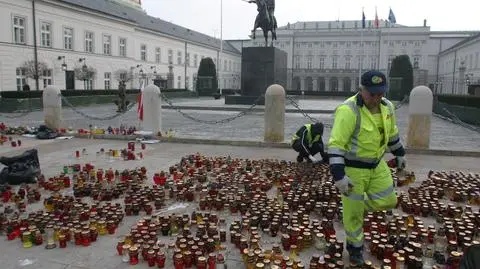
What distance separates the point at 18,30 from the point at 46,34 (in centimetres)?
308

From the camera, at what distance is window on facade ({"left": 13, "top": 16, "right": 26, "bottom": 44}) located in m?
33.0

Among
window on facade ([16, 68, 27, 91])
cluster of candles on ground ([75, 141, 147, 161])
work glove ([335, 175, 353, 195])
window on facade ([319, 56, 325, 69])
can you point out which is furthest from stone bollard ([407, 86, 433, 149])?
window on facade ([319, 56, 325, 69])

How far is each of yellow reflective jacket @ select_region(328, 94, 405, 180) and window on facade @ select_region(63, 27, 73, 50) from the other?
39.9 meters

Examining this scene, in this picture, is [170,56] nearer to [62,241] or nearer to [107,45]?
[107,45]

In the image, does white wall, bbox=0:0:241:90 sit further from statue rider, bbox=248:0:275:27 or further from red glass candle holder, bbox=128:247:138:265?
red glass candle holder, bbox=128:247:138:265

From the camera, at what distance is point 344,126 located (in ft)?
11.7

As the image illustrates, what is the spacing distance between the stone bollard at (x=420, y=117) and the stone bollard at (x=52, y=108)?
10.5m

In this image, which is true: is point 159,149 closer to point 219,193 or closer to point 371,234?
point 219,193

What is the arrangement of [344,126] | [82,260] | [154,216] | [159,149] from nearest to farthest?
1. [344,126]
2. [82,260]
3. [154,216]
4. [159,149]

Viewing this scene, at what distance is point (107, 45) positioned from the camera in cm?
4519

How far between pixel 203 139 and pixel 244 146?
4.13 ft

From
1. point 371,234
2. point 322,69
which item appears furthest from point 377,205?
point 322,69

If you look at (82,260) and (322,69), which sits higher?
(322,69)

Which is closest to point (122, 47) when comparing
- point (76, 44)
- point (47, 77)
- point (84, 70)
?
point (76, 44)
